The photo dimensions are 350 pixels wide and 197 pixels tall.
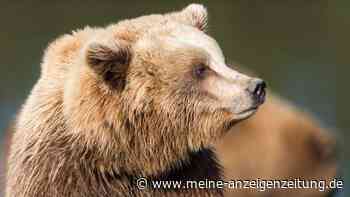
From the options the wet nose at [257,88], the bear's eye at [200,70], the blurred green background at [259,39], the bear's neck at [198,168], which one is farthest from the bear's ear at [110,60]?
the blurred green background at [259,39]

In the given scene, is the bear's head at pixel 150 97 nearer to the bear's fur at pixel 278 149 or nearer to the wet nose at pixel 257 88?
the wet nose at pixel 257 88

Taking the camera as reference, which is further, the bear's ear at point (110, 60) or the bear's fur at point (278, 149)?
the bear's fur at point (278, 149)

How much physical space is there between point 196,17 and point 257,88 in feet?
2.30

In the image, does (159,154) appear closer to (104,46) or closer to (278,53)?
(104,46)

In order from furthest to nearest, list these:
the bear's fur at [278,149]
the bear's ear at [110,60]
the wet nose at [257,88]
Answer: the bear's fur at [278,149], the bear's ear at [110,60], the wet nose at [257,88]

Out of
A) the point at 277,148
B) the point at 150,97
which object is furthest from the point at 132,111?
the point at 277,148

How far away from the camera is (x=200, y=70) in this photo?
4.55 m

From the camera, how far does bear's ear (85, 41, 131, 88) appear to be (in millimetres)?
4535

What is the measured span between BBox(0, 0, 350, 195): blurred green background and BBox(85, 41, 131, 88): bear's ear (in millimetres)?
9627

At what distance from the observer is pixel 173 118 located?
4.58m

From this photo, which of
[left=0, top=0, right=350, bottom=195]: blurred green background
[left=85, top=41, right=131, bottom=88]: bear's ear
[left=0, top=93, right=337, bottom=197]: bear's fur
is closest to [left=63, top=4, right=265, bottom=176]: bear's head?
[left=85, top=41, right=131, bottom=88]: bear's ear

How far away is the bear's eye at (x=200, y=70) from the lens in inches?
179

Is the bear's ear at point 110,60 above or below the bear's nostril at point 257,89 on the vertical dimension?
above

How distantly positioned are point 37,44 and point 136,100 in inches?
565
